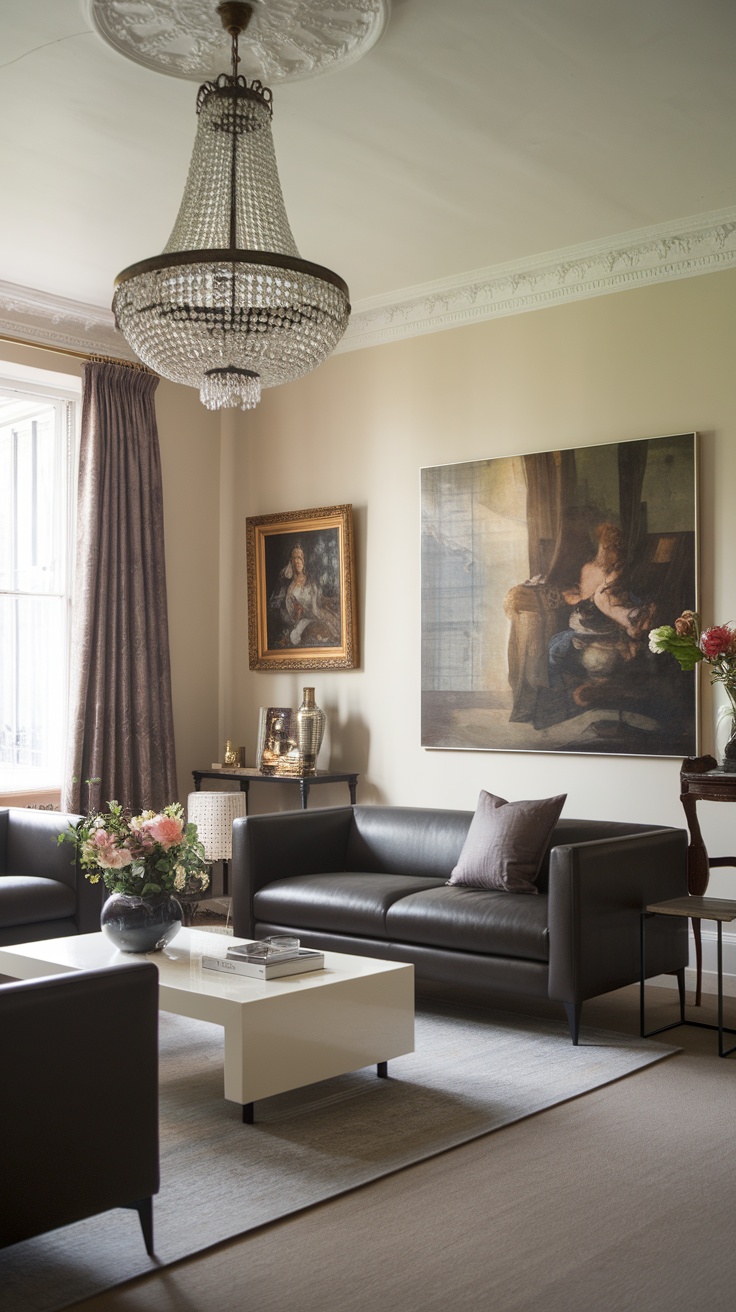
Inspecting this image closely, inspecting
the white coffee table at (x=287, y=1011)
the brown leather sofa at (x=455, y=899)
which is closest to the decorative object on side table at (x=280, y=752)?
the brown leather sofa at (x=455, y=899)

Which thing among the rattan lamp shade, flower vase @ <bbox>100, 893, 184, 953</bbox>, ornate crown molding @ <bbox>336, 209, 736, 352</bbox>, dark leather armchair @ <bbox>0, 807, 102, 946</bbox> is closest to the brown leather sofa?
dark leather armchair @ <bbox>0, 807, 102, 946</bbox>

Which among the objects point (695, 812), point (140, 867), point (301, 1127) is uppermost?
point (695, 812)

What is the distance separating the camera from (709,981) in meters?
5.63

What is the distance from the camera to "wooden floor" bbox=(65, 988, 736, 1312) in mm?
2629

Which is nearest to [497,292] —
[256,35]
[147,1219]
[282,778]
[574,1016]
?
[256,35]

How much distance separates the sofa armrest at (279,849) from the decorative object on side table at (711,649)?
6.40 ft

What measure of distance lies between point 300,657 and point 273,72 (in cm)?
381

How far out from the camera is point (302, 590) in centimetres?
746

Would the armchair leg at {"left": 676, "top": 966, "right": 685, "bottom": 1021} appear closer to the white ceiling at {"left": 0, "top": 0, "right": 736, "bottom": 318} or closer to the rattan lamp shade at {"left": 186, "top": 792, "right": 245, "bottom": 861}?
the rattan lamp shade at {"left": 186, "top": 792, "right": 245, "bottom": 861}

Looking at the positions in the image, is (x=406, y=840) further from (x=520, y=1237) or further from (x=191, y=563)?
(x=520, y=1237)

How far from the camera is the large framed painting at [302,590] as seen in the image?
7211 millimetres

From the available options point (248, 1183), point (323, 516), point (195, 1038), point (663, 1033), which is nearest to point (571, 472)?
point (323, 516)

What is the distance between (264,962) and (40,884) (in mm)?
1903

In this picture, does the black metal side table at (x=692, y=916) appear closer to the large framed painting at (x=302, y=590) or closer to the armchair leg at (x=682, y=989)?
the armchair leg at (x=682, y=989)
